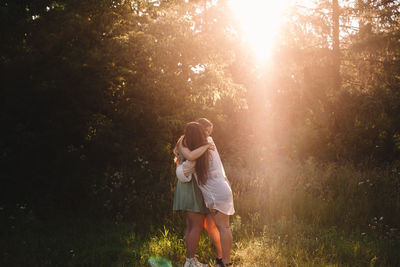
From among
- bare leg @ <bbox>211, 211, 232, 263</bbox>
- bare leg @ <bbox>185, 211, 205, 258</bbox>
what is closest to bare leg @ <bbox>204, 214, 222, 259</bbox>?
bare leg @ <bbox>185, 211, 205, 258</bbox>

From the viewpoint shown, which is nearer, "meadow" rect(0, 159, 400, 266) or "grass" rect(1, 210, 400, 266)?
"grass" rect(1, 210, 400, 266)

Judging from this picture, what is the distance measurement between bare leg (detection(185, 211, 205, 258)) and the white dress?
0.30m

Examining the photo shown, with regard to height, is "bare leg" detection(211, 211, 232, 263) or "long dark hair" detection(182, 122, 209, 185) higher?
"long dark hair" detection(182, 122, 209, 185)

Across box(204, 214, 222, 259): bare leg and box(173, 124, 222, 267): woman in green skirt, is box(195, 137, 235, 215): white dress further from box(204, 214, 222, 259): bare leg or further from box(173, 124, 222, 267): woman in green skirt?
box(204, 214, 222, 259): bare leg

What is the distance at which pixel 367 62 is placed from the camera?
42.6 feet

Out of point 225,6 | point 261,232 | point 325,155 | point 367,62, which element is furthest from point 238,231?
point 225,6

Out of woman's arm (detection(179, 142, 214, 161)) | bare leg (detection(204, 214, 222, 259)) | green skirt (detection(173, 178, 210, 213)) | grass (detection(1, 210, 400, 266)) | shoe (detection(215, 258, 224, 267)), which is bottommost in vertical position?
grass (detection(1, 210, 400, 266))

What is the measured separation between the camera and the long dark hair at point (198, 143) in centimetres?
403

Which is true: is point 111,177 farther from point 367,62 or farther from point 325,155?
point 367,62

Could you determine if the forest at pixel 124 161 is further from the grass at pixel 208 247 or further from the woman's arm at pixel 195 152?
the woman's arm at pixel 195 152

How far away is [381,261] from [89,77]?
6.33 metres

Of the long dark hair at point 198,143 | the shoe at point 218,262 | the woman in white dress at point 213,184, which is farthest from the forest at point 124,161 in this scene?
the long dark hair at point 198,143

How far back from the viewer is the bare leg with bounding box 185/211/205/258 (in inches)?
164

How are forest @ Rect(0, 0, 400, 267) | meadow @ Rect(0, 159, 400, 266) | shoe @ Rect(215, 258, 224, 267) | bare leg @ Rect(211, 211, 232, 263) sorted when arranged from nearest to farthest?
bare leg @ Rect(211, 211, 232, 263), shoe @ Rect(215, 258, 224, 267), meadow @ Rect(0, 159, 400, 266), forest @ Rect(0, 0, 400, 267)
